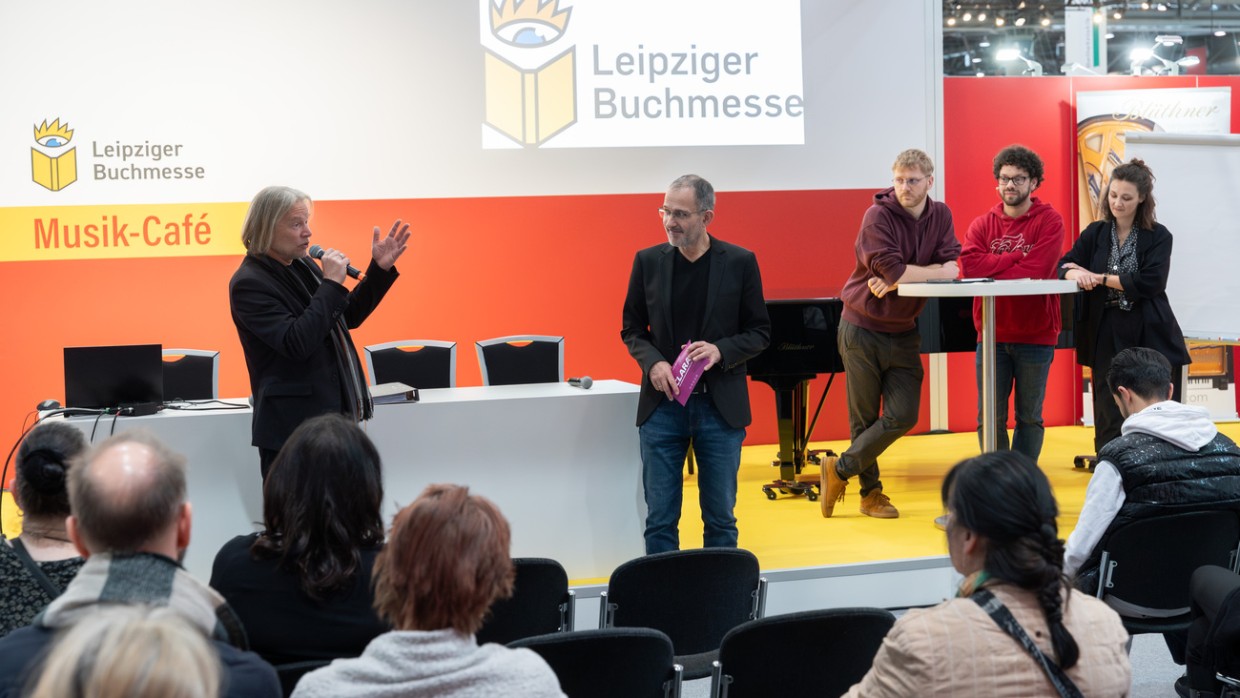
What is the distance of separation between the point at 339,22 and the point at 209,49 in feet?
2.59

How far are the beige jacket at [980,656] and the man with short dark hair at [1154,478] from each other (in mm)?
1467

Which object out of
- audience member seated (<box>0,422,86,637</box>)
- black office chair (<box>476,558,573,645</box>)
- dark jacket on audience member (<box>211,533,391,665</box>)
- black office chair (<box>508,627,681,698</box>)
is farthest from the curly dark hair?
audience member seated (<box>0,422,86,637</box>)

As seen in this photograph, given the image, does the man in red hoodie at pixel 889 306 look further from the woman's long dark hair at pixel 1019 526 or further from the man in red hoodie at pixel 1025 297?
the woman's long dark hair at pixel 1019 526

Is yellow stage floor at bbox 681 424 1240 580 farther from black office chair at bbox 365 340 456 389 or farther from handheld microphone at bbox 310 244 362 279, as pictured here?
handheld microphone at bbox 310 244 362 279

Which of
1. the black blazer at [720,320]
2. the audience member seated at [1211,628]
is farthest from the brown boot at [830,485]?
the audience member seated at [1211,628]

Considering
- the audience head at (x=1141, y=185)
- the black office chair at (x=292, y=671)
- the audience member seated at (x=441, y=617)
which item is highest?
the audience head at (x=1141, y=185)

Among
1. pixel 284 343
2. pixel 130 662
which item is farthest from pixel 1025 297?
pixel 130 662

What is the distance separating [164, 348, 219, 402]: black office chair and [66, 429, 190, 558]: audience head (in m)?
3.78

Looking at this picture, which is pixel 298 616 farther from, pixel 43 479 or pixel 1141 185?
pixel 1141 185

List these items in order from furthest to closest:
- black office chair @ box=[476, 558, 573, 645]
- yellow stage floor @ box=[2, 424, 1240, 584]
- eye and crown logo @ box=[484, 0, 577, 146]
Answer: eye and crown logo @ box=[484, 0, 577, 146] → yellow stage floor @ box=[2, 424, 1240, 584] → black office chair @ box=[476, 558, 573, 645]

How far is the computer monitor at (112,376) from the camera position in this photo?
414cm

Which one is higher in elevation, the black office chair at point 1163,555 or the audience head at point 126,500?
the audience head at point 126,500

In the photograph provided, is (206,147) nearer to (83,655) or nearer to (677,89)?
(677,89)

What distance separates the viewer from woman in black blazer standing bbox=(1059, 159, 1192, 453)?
17.6 ft
